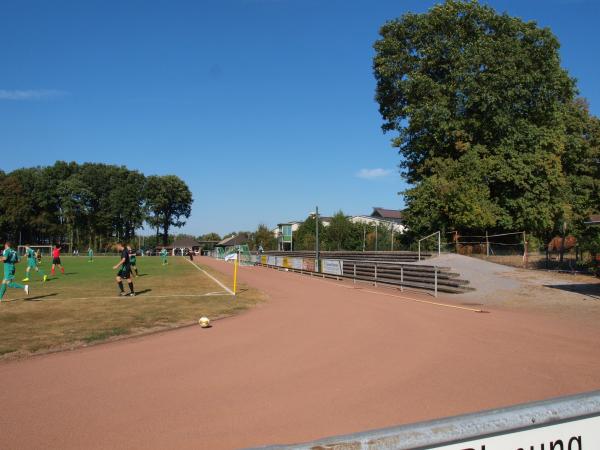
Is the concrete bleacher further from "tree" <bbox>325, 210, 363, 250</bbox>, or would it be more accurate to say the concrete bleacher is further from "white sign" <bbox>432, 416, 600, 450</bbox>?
"tree" <bbox>325, 210, 363, 250</bbox>

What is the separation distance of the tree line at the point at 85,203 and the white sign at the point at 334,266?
83.2 meters

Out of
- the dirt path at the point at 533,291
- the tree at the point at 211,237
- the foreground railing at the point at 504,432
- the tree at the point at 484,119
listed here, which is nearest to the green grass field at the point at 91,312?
the dirt path at the point at 533,291

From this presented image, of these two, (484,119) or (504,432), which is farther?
(484,119)

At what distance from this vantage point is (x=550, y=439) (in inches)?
70.6

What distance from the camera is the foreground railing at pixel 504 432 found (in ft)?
5.10

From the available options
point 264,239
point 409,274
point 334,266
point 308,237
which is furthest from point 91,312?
point 264,239

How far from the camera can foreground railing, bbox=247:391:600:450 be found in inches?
61.2

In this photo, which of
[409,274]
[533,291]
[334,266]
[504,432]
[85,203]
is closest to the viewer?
[504,432]

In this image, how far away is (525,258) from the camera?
24.8m

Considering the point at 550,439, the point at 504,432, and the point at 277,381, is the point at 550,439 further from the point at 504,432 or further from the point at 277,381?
the point at 277,381

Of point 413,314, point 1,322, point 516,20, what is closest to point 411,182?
point 516,20

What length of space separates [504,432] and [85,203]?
377 feet

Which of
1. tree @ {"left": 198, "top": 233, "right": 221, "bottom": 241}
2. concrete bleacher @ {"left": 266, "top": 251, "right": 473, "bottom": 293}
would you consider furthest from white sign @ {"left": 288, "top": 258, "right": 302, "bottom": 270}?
tree @ {"left": 198, "top": 233, "right": 221, "bottom": 241}

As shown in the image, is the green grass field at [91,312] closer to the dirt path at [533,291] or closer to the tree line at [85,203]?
the dirt path at [533,291]
